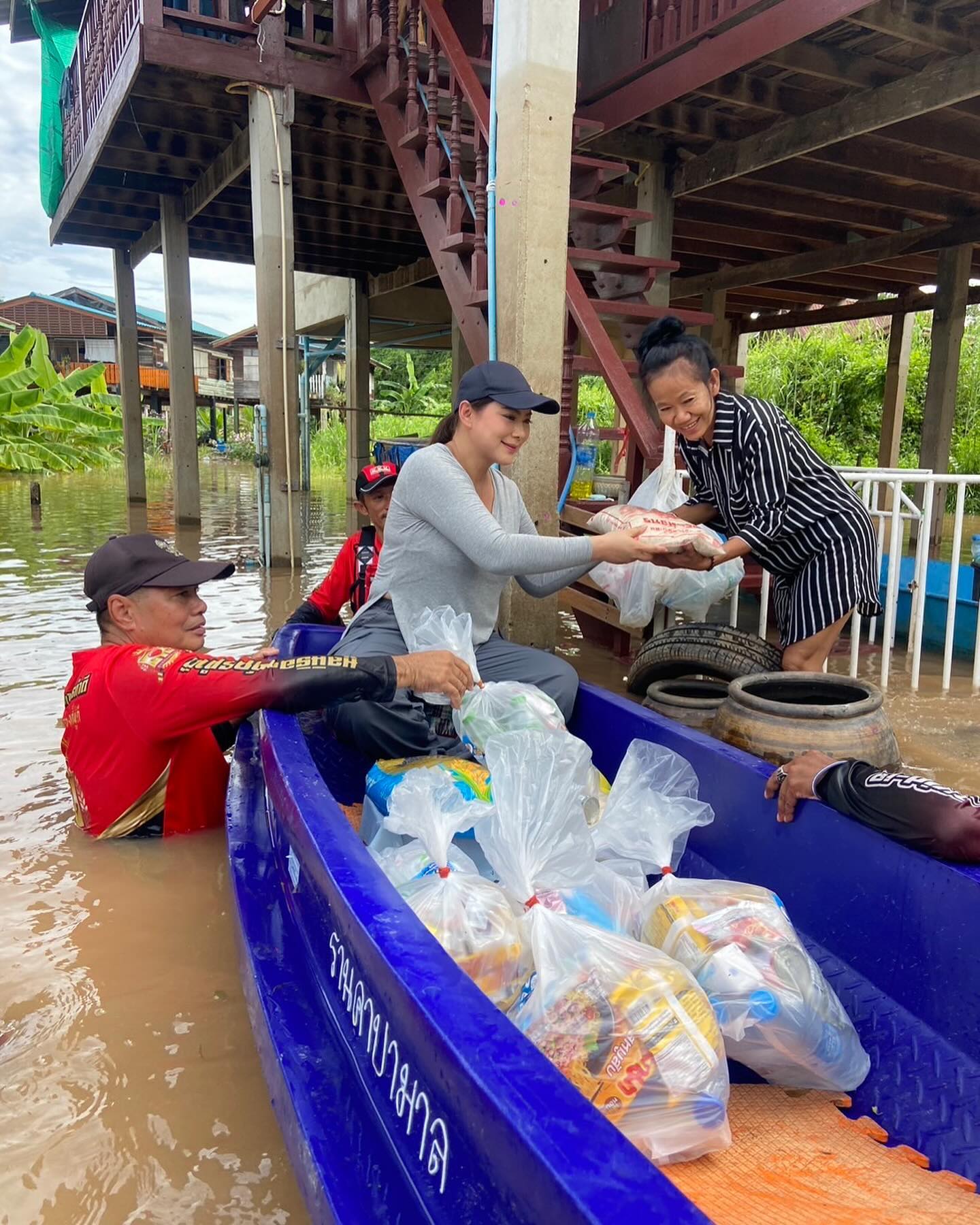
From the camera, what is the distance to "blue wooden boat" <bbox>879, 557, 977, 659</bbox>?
5.73 meters

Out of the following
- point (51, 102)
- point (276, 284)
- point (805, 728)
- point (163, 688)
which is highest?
point (51, 102)

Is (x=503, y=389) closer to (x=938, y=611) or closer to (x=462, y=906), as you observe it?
(x=462, y=906)

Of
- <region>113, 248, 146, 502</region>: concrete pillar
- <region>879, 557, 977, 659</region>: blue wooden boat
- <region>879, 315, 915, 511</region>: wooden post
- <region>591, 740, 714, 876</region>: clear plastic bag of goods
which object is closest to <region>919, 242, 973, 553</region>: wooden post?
<region>879, 315, 915, 511</region>: wooden post

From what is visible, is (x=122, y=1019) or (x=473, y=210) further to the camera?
(x=473, y=210)

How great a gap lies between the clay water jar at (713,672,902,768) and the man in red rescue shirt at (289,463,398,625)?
178 cm

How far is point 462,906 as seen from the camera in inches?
65.1

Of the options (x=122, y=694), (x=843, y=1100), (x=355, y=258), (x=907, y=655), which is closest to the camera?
(x=843, y=1100)

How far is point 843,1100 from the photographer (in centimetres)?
175

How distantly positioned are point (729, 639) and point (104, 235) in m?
12.1

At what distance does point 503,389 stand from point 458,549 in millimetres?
Result: 519

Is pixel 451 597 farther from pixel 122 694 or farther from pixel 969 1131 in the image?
pixel 969 1131

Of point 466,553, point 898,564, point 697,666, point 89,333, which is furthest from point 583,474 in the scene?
point 89,333

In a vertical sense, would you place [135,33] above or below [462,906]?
above

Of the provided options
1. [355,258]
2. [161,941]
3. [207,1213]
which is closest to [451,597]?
[161,941]
